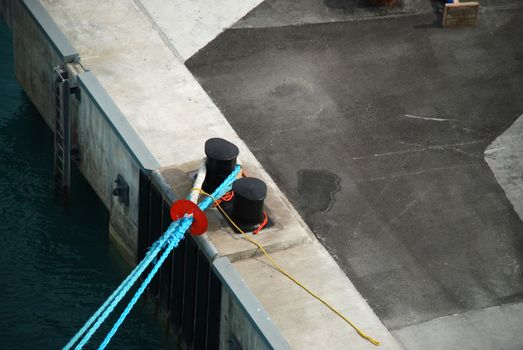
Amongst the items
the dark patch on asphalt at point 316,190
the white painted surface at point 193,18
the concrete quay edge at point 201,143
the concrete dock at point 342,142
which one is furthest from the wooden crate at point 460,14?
the concrete quay edge at point 201,143

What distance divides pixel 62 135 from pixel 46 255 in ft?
7.85

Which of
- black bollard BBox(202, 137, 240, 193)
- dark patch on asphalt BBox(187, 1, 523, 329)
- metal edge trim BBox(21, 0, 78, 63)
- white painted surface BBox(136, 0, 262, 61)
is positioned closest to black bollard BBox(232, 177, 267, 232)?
black bollard BBox(202, 137, 240, 193)

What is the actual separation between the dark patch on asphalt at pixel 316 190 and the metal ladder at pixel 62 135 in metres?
4.85

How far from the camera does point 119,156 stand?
2245 centimetres

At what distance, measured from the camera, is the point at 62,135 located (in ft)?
78.2

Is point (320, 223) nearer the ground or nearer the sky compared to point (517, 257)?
nearer the sky

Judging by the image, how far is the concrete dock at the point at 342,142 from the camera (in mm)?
19453

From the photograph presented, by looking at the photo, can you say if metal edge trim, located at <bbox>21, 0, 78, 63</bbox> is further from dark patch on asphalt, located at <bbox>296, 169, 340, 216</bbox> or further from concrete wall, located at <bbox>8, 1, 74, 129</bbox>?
dark patch on asphalt, located at <bbox>296, 169, 340, 216</bbox>

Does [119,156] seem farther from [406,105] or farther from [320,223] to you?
[406,105]

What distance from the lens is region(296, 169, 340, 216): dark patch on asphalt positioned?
21.3 m

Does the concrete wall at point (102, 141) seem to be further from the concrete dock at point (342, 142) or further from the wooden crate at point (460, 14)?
the wooden crate at point (460, 14)

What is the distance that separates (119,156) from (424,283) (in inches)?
246

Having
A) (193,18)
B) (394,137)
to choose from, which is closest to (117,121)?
(193,18)

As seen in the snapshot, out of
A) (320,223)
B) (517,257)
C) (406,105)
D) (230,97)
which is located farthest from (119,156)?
(517,257)
